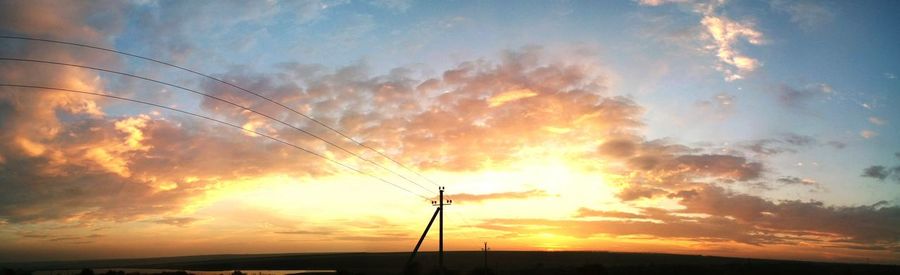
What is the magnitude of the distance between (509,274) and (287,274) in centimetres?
5341

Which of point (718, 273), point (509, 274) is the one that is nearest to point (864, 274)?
point (718, 273)

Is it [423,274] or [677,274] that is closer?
[423,274]

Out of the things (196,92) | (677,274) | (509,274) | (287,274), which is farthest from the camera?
(287,274)

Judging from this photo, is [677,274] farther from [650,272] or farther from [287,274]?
[287,274]

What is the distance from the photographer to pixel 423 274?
69.1 m

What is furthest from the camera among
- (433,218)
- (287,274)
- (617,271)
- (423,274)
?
(287,274)

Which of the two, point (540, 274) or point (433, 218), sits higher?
point (433, 218)

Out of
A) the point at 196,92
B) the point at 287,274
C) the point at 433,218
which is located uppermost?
the point at 196,92

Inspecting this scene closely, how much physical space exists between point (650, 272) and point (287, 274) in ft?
249

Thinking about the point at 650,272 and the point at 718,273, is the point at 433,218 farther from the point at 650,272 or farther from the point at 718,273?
the point at 718,273

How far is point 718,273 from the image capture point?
7562 cm

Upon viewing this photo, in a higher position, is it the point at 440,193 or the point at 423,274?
the point at 440,193

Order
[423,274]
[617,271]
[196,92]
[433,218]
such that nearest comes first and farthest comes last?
[196,92], [433,218], [423,274], [617,271]

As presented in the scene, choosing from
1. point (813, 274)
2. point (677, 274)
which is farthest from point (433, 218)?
point (813, 274)
